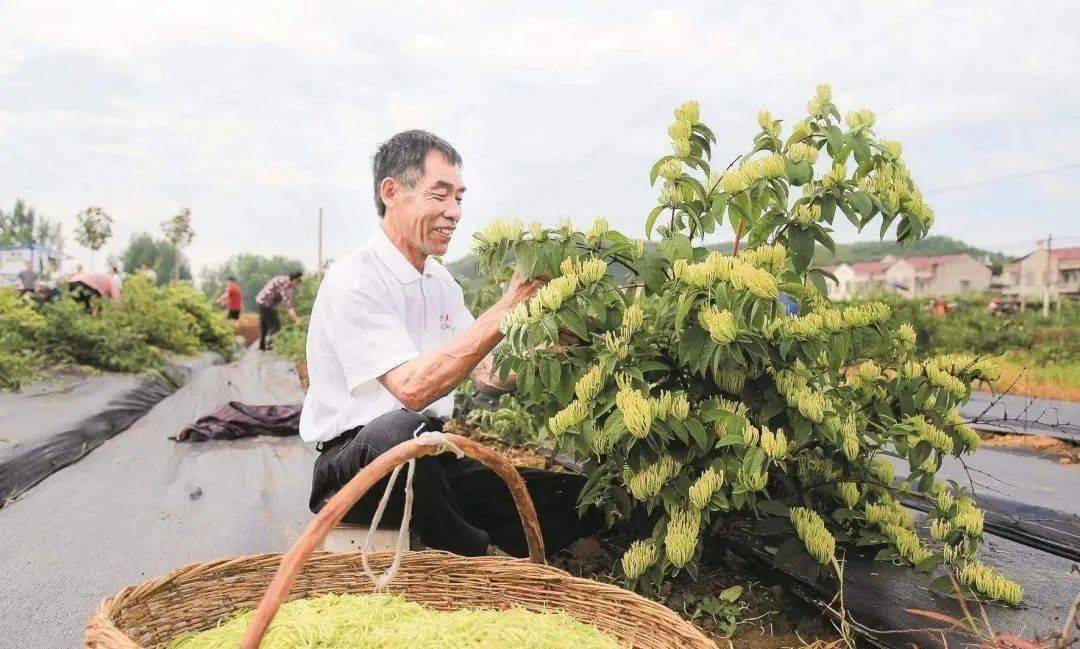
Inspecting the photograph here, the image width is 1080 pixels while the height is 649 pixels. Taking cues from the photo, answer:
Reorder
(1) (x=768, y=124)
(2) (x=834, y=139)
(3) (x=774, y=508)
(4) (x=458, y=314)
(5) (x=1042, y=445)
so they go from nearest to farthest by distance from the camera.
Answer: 1. (3) (x=774, y=508)
2. (2) (x=834, y=139)
3. (1) (x=768, y=124)
4. (4) (x=458, y=314)
5. (5) (x=1042, y=445)

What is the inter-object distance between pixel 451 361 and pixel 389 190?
2.11 feet

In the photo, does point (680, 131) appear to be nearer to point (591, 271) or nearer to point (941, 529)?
point (591, 271)

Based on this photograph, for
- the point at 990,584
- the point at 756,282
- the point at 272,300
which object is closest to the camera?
the point at 756,282

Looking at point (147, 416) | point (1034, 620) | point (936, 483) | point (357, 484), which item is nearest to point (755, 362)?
point (936, 483)

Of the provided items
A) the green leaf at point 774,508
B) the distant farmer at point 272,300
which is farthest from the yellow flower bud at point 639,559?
the distant farmer at point 272,300

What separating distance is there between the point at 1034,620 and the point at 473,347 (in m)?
1.55

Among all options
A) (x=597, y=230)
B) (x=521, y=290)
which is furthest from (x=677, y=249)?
(x=521, y=290)

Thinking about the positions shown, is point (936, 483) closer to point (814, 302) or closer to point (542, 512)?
point (814, 302)

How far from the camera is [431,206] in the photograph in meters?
2.33

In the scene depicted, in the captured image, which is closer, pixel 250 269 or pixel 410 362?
pixel 410 362

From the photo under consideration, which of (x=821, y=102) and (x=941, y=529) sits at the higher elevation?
(x=821, y=102)

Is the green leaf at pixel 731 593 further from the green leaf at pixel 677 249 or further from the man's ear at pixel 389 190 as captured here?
the man's ear at pixel 389 190

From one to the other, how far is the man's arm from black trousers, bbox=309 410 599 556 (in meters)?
0.11

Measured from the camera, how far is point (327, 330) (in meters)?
2.30
